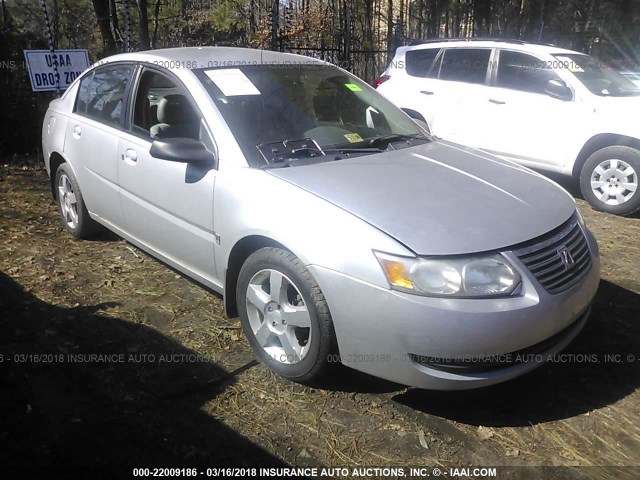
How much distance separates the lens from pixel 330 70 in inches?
167

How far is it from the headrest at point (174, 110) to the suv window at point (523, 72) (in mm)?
4637

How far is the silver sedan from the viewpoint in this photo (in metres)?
2.55

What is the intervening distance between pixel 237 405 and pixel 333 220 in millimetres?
1076

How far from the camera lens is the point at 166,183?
11.8 ft

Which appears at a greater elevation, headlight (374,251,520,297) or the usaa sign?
the usaa sign

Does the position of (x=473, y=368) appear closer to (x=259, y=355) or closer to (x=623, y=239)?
(x=259, y=355)

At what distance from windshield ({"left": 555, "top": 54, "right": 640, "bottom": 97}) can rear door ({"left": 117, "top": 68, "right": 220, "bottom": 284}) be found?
191 inches

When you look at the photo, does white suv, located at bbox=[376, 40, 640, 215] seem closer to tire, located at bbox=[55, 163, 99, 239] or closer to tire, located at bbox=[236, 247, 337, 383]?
tire, located at bbox=[55, 163, 99, 239]

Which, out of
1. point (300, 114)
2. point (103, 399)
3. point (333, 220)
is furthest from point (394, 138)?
point (103, 399)

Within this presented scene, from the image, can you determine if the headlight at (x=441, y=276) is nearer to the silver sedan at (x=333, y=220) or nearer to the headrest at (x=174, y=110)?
the silver sedan at (x=333, y=220)

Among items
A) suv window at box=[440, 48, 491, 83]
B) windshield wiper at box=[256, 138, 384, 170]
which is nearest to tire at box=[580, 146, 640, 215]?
suv window at box=[440, 48, 491, 83]

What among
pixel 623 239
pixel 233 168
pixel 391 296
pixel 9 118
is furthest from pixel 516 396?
pixel 9 118

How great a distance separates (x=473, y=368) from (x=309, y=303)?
2.68ft

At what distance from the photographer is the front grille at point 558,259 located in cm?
268
